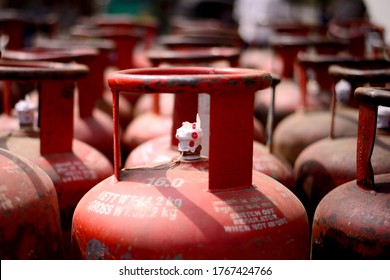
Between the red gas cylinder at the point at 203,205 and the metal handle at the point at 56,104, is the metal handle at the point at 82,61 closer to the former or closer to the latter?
the metal handle at the point at 56,104

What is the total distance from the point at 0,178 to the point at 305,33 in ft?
17.9

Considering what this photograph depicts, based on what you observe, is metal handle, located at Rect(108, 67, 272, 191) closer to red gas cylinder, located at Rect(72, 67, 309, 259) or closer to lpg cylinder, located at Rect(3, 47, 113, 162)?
red gas cylinder, located at Rect(72, 67, 309, 259)

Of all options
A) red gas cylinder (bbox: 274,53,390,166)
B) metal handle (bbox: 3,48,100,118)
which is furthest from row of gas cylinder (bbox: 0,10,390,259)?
red gas cylinder (bbox: 274,53,390,166)

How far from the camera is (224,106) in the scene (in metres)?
1.83

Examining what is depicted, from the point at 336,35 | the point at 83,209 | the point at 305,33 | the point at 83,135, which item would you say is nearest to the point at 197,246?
the point at 83,209

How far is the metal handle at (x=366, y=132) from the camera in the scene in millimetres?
2037

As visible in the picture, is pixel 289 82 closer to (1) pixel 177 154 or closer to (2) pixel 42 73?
(1) pixel 177 154

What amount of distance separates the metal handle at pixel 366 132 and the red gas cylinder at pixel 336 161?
44 cm

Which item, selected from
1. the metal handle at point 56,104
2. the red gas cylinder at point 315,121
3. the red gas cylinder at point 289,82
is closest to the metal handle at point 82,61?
the metal handle at point 56,104

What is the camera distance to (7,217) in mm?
1759

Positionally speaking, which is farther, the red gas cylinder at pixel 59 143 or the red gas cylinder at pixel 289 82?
the red gas cylinder at pixel 289 82

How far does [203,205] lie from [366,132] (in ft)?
2.11

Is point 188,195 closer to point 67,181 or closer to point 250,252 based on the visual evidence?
point 250,252

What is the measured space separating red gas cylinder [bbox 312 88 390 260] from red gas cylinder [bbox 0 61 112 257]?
87 cm
